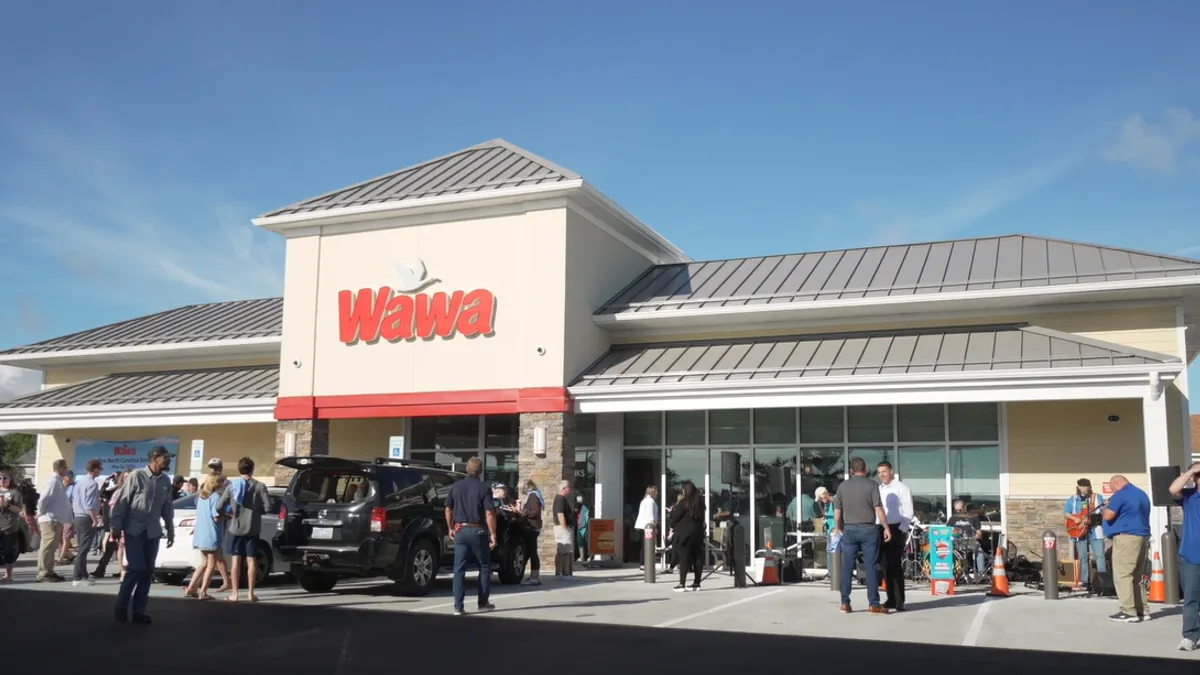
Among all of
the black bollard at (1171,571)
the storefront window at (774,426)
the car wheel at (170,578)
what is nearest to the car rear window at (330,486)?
the car wheel at (170,578)

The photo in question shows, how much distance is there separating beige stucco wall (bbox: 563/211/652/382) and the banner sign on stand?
766 centimetres

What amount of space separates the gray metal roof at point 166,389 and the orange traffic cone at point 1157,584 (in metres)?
17.0

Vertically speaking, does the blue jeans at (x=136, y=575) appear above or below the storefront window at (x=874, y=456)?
below

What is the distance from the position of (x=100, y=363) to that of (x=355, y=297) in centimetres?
950

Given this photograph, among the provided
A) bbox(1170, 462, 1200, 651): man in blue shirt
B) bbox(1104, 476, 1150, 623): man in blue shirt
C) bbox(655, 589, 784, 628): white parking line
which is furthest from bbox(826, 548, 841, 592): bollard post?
bbox(1170, 462, 1200, 651): man in blue shirt

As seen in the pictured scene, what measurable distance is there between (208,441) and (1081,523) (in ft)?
63.9

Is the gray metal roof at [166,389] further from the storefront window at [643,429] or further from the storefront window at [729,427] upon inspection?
the storefront window at [729,427]

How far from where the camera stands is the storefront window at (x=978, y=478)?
728 inches

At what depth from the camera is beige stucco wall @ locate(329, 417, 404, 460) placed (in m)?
23.7

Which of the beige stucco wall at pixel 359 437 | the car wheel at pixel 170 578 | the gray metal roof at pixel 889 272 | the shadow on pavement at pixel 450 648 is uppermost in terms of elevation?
the gray metal roof at pixel 889 272

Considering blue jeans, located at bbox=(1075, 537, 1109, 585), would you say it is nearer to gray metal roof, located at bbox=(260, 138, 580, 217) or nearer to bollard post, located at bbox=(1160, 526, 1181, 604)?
bollard post, located at bbox=(1160, 526, 1181, 604)

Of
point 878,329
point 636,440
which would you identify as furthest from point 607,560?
point 878,329

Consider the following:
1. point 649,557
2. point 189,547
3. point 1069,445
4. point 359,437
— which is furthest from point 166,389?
point 1069,445

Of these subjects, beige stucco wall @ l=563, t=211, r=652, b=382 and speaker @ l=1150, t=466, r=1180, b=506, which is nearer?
speaker @ l=1150, t=466, r=1180, b=506
